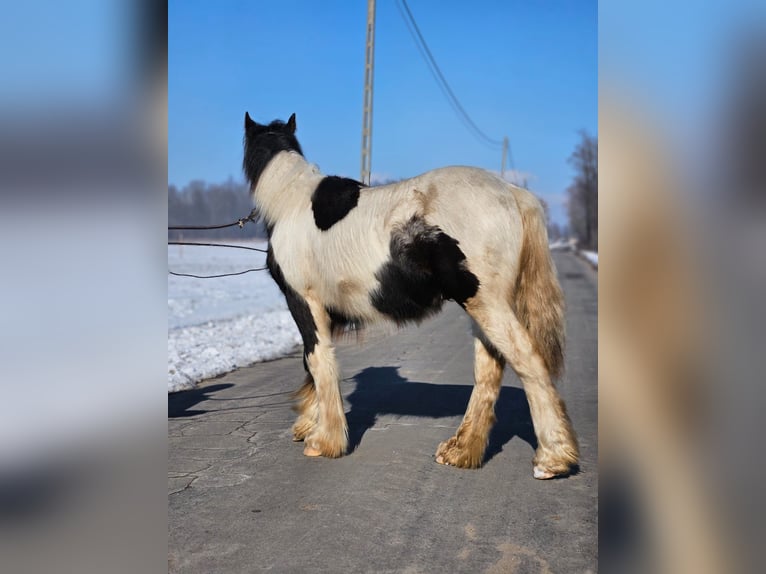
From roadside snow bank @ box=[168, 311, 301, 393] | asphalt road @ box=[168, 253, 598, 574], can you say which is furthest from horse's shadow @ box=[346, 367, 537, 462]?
roadside snow bank @ box=[168, 311, 301, 393]

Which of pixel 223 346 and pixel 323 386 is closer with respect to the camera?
pixel 323 386

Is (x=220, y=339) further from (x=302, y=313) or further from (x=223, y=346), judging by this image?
Answer: (x=302, y=313)

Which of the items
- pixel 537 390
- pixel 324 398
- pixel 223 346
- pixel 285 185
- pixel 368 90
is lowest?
pixel 223 346

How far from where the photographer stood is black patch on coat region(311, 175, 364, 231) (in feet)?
17.6

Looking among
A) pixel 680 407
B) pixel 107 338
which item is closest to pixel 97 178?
pixel 107 338

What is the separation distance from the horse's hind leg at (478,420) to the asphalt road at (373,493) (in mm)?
107

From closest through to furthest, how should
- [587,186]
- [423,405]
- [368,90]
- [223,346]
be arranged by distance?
[423,405] → [223,346] → [368,90] → [587,186]

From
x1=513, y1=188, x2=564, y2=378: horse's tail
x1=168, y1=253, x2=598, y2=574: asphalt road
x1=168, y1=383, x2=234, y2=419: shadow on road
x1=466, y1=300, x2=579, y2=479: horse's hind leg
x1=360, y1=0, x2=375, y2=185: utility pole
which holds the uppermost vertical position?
x1=360, y1=0, x2=375, y2=185: utility pole

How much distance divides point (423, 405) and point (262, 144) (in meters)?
3.10

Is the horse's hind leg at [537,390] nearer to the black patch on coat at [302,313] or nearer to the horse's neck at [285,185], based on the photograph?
the black patch on coat at [302,313]

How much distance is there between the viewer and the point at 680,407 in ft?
3.28

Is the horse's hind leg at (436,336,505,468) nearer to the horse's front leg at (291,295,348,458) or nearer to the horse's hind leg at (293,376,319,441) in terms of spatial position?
the horse's front leg at (291,295,348,458)

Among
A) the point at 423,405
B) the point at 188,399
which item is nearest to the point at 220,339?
the point at 188,399

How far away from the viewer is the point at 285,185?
5.90 m
